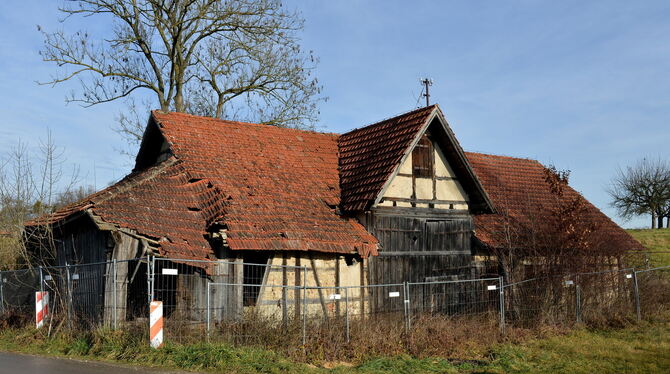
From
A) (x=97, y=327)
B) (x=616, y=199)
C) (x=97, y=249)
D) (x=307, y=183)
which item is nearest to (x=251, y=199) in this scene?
(x=307, y=183)

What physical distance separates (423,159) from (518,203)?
583cm

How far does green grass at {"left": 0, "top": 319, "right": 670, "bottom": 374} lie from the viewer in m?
11.2

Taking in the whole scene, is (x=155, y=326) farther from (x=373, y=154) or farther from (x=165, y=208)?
(x=373, y=154)

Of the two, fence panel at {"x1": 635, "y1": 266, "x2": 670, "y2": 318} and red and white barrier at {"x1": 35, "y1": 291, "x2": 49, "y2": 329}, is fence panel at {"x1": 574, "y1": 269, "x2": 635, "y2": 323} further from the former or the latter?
red and white barrier at {"x1": 35, "y1": 291, "x2": 49, "y2": 329}

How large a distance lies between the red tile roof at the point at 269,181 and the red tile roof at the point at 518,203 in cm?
538

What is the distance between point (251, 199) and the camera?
56.2 ft

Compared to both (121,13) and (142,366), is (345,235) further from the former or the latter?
(121,13)

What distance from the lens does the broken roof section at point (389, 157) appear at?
18.3 metres

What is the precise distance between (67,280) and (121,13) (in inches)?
559

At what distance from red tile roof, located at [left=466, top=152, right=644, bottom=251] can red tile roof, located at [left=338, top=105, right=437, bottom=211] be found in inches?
160

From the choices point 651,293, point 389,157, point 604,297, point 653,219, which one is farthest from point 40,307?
point 653,219

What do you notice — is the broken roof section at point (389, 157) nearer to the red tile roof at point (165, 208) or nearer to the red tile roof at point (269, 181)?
the red tile roof at point (269, 181)

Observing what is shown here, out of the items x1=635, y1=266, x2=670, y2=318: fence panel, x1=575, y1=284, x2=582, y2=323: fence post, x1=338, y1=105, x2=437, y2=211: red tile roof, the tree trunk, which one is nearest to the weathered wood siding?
x1=338, y1=105, x2=437, y2=211: red tile roof

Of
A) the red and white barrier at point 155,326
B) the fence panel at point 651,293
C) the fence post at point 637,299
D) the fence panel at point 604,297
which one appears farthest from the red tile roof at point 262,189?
the fence panel at point 651,293
